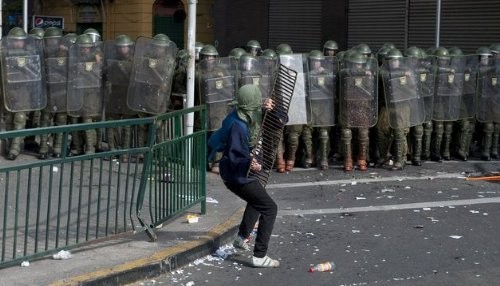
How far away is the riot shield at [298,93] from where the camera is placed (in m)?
11.9

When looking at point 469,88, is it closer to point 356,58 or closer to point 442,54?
point 442,54

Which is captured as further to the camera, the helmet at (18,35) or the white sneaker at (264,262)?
the helmet at (18,35)

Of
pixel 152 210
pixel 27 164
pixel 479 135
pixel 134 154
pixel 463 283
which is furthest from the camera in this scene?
pixel 479 135

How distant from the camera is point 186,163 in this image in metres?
7.99

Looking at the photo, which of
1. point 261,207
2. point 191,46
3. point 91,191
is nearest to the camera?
point 91,191

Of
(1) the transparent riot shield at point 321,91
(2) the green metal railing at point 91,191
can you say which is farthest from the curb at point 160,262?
(1) the transparent riot shield at point 321,91

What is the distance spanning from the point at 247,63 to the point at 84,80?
8.91 ft

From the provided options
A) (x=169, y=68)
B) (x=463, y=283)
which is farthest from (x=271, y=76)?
(x=463, y=283)

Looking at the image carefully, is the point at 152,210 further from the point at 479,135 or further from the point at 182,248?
the point at 479,135

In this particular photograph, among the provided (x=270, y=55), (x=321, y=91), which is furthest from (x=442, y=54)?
(x=270, y=55)

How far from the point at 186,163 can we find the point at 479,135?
7.20 m

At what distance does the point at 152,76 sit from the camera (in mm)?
11930

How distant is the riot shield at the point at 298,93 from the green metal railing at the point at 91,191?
399cm

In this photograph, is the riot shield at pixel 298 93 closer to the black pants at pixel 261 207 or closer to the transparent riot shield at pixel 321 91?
the transparent riot shield at pixel 321 91
